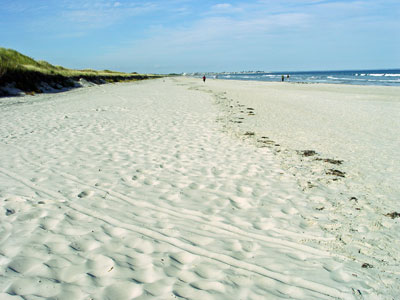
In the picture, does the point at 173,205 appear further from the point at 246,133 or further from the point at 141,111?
the point at 141,111

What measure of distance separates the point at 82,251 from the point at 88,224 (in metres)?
0.62

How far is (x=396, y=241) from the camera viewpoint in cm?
375

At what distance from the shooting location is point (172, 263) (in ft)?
10.3

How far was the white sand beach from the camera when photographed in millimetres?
2861

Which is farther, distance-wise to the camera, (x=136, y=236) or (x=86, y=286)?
(x=136, y=236)

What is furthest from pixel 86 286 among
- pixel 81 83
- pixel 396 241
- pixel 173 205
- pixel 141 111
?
pixel 81 83

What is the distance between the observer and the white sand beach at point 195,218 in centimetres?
286

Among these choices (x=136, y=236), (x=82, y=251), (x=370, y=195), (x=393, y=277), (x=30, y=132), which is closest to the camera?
(x=393, y=277)

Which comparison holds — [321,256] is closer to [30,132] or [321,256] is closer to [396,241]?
[396,241]

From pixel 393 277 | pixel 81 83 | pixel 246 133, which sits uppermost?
pixel 81 83

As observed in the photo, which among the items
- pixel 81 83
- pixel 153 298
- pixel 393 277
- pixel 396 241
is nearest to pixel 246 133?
pixel 396 241

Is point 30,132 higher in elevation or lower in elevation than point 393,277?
higher

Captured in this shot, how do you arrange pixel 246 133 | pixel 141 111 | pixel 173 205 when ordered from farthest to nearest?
1. pixel 141 111
2. pixel 246 133
3. pixel 173 205

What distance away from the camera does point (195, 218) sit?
4.18 meters
